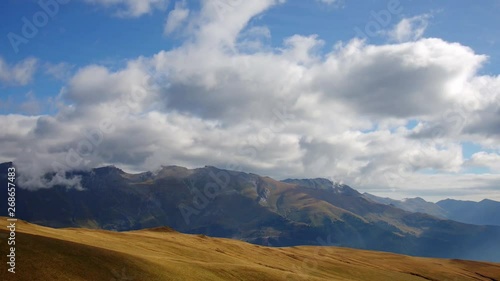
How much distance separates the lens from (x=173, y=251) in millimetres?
116062

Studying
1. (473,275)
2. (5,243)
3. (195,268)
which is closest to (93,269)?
(5,243)

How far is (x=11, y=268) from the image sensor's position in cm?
5716

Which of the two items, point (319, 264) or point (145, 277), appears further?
point (319, 264)

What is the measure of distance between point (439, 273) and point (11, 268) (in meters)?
186

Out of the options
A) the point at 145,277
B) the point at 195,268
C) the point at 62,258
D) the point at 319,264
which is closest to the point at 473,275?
the point at 319,264

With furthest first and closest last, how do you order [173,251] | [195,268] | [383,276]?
1. [383,276]
2. [173,251]
3. [195,268]

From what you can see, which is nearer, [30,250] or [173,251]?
[30,250]

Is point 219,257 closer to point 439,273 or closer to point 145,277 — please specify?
point 145,277

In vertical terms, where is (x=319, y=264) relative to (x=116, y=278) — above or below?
below

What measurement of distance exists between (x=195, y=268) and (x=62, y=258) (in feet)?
92.4

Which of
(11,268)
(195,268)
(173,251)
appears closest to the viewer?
(11,268)

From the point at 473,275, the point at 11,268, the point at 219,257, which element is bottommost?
the point at 473,275

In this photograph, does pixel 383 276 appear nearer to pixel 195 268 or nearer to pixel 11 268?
pixel 195 268

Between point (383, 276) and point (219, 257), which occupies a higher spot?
point (219, 257)
